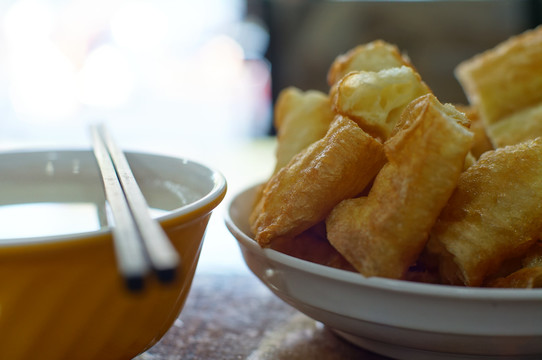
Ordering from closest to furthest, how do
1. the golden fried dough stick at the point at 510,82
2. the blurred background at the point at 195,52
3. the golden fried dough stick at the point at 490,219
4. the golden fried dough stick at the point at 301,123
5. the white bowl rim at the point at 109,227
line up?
the white bowl rim at the point at 109,227
the golden fried dough stick at the point at 490,219
the golden fried dough stick at the point at 301,123
the golden fried dough stick at the point at 510,82
the blurred background at the point at 195,52

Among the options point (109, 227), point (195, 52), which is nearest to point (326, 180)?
point (109, 227)

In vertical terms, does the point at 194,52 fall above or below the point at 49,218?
below

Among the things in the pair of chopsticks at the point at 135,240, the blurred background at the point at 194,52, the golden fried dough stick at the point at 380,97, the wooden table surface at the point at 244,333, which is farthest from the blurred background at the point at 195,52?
the pair of chopsticks at the point at 135,240

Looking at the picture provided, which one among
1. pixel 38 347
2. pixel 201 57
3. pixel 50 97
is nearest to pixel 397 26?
pixel 201 57

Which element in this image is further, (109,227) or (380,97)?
(380,97)

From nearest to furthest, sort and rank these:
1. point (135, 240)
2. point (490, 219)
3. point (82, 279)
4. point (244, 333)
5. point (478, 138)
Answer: point (135, 240)
point (82, 279)
point (490, 219)
point (244, 333)
point (478, 138)

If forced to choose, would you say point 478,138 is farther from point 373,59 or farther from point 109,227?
point 109,227

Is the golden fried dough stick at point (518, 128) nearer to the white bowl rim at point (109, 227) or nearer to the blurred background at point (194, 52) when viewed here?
the white bowl rim at point (109, 227)
